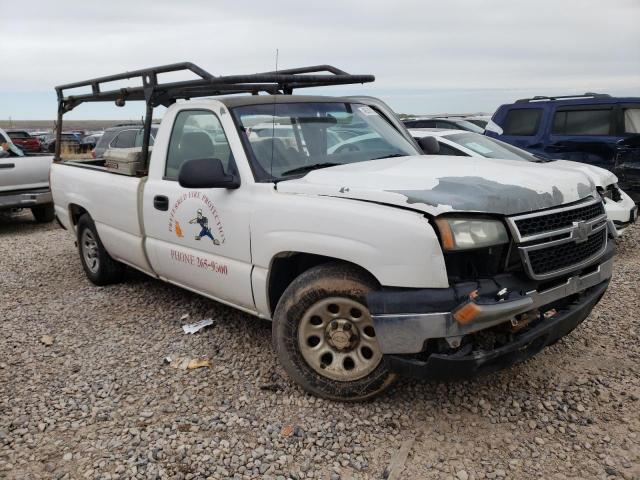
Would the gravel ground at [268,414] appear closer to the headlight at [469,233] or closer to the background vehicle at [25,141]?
the headlight at [469,233]

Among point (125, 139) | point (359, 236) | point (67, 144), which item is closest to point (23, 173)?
point (125, 139)

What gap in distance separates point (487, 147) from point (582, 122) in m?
2.47

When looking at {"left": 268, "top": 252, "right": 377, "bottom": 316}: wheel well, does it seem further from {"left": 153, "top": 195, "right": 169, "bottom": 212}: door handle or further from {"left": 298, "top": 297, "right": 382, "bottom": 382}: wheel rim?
{"left": 153, "top": 195, "right": 169, "bottom": 212}: door handle

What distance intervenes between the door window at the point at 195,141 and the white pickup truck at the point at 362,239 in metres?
0.01

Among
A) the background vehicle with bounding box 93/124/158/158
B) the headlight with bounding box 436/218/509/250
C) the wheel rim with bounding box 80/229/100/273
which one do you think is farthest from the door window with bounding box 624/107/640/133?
the background vehicle with bounding box 93/124/158/158

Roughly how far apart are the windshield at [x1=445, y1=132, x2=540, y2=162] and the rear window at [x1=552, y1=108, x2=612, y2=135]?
182 cm

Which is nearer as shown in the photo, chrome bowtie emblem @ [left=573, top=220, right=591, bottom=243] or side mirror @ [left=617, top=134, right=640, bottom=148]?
chrome bowtie emblem @ [left=573, top=220, right=591, bottom=243]

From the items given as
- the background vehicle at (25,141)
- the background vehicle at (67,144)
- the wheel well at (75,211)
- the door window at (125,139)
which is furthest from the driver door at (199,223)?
the background vehicle at (67,144)

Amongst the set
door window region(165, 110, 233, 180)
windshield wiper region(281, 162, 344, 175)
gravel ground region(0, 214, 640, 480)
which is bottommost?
gravel ground region(0, 214, 640, 480)

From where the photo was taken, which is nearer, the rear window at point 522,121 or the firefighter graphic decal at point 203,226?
the firefighter graphic decal at point 203,226

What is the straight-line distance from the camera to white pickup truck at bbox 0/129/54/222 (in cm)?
896

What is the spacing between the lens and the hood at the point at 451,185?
2.78m

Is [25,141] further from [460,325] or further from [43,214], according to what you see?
[460,325]

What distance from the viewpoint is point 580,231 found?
3.03 metres
